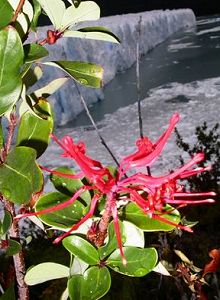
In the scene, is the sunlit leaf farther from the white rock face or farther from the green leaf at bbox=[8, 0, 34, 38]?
the white rock face

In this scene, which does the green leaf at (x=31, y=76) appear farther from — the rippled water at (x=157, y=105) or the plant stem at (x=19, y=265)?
the rippled water at (x=157, y=105)

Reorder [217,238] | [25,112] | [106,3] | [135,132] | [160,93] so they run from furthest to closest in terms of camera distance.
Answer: [106,3] → [160,93] → [135,132] → [217,238] → [25,112]

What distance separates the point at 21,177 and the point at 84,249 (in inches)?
5.5

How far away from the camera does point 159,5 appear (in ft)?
87.0

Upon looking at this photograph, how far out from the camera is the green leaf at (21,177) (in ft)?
1.42

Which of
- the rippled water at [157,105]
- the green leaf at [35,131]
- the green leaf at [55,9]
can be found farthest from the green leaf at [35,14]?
the rippled water at [157,105]

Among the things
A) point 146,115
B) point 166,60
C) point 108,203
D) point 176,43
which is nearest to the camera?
point 108,203

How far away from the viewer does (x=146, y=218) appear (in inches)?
20.1

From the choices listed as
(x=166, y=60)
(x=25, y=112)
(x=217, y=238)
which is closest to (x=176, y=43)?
(x=166, y=60)

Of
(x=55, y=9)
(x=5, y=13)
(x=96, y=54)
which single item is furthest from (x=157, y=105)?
(x=5, y=13)

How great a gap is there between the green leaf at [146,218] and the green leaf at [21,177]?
0.47ft

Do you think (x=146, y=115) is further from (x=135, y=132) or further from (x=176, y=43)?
(x=176, y=43)

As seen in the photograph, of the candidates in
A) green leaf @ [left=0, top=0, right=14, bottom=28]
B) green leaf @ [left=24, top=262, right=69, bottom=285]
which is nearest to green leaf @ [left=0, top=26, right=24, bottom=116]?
green leaf @ [left=0, top=0, right=14, bottom=28]

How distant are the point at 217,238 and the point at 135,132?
3.01 m
